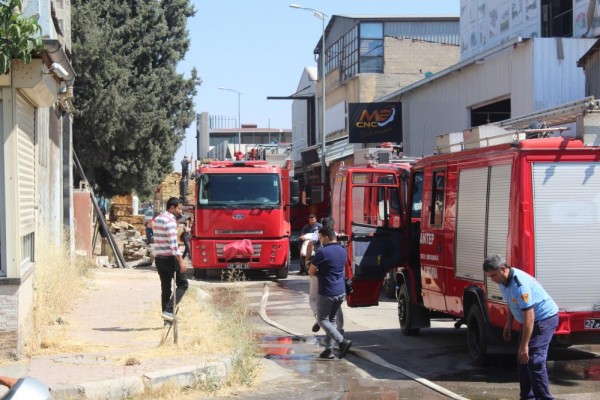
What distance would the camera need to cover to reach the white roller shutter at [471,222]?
424 inches

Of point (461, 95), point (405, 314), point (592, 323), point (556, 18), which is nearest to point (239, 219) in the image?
point (461, 95)

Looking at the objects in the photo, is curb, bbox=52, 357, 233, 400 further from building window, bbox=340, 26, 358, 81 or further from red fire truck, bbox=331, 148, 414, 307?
building window, bbox=340, 26, 358, 81

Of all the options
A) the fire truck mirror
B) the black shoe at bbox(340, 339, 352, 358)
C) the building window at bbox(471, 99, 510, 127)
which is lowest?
the black shoe at bbox(340, 339, 352, 358)

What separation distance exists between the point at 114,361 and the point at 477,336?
14.1 ft

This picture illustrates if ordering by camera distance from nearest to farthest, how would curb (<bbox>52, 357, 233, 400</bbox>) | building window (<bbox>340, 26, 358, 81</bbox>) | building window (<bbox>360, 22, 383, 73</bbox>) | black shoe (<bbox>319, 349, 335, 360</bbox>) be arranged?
curb (<bbox>52, 357, 233, 400</bbox>)
black shoe (<bbox>319, 349, 335, 360</bbox>)
building window (<bbox>360, 22, 383, 73</bbox>)
building window (<bbox>340, 26, 358, 81</bbox>)

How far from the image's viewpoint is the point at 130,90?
3148 centimetres

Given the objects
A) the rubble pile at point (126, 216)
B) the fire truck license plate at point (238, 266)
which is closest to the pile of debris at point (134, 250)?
the fire truck license plate at point (238, 266)

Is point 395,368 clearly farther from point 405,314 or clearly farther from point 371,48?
point 371,48

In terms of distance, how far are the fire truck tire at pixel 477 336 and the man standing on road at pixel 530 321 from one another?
7.50ft

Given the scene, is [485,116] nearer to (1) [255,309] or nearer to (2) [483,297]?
(1) [255,309]

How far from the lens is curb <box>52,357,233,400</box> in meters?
8.52

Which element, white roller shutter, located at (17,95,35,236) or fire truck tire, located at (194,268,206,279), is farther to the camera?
fire truck tire, located at (194,268,206,279)


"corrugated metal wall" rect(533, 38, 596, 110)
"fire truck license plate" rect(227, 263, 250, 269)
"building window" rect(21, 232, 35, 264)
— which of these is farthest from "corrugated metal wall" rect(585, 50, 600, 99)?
"building window" rect(21, 232, 35, 264)

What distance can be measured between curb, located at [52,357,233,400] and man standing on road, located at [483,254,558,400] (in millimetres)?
3189
